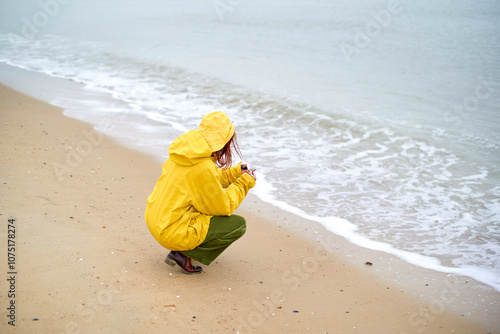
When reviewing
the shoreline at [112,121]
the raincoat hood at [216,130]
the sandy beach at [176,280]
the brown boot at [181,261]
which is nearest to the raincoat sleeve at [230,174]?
the raincoat hood at [216,130]

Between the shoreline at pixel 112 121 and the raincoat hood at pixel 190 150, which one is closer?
the raincoat hood at pixel 190 150

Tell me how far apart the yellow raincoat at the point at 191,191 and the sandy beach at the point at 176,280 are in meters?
0.44

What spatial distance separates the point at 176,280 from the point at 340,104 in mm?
9076

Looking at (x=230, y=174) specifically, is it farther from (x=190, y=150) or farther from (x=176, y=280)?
(x=176, y=280)

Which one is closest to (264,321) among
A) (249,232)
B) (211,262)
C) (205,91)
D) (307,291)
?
(307,291)

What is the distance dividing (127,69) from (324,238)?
1317 cm

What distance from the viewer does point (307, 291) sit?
3818 millimetres

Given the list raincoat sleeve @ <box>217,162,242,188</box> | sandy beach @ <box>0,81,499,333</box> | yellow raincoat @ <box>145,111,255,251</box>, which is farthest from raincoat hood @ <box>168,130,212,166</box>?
sandy beach @ <box>0,81,499,333</box>

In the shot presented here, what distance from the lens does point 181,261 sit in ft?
12.5

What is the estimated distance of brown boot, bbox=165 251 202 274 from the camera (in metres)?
3.79

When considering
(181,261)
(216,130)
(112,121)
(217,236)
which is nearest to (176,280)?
(181,261)

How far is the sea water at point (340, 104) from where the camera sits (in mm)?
5652

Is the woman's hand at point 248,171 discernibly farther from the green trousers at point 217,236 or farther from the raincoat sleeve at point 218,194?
the green trousers at point 217,236

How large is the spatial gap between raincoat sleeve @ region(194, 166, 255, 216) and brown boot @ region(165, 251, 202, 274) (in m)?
0.48
